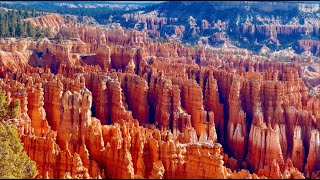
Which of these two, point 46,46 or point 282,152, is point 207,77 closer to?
point 282,152

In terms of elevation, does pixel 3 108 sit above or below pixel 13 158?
above

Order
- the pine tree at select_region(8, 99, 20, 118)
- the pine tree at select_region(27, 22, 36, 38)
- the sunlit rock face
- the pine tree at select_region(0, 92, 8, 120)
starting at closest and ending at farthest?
the sunlit rock face
the pine tree at select_region(0, 92, 8, 120)
the pine tree at select_region(8, 99, 20, 118)
the pine tree at select_region(27, 22, 36, 38)

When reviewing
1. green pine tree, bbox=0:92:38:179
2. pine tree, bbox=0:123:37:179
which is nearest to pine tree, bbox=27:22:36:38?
green pine tree, bbox=0:92:38:179

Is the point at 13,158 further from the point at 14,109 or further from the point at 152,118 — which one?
the point at 152,118

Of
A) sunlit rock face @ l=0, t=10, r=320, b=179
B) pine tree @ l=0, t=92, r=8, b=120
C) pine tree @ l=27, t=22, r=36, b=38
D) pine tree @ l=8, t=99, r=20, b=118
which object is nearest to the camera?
sunlit rock face @ l=0, t=10, r=320, b=179

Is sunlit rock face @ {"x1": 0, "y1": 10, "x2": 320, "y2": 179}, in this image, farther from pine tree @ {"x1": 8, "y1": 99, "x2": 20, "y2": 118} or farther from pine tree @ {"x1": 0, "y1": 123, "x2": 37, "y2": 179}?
pine tree @ {"x1": 0, "y1": 123, "x2": 37, "y2": 179}

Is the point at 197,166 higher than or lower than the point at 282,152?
higher

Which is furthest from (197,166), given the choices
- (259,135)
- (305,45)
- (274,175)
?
(305,45)

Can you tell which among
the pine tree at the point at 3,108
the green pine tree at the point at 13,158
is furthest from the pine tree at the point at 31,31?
the green pine tree at the point at 13,158

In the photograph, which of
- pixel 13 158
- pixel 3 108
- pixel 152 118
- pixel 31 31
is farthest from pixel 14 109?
pixel 31 31
